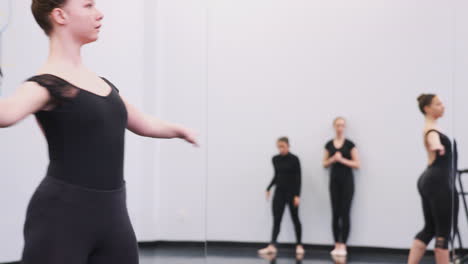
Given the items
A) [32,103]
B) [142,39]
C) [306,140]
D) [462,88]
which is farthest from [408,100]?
[32,103]

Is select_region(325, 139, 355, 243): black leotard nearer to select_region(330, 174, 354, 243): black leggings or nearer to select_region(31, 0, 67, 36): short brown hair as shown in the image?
select_region(330, 174, 354, 243): black leggings

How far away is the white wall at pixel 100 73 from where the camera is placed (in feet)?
13.0

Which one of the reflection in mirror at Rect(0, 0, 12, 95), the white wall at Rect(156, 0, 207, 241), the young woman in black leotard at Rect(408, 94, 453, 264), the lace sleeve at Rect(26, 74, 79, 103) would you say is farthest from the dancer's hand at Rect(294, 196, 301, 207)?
the lace sleeve at Rect(26, 74, 79, 103)

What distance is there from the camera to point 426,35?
12.6 feet

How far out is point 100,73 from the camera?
4086 millimetres

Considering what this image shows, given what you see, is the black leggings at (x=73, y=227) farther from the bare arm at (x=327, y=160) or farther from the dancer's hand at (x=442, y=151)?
the bare arm at (x=327, y=160)

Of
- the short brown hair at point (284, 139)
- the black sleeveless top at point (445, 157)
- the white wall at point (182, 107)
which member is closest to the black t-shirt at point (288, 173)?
the short brown hair at point (284, 139)

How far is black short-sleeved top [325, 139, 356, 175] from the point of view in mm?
4040

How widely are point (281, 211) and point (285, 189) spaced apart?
0.51 ft

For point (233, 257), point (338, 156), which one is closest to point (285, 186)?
point (338, 156)

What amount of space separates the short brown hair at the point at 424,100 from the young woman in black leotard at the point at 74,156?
273cm

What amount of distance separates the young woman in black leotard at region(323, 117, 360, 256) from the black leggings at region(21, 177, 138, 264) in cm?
280

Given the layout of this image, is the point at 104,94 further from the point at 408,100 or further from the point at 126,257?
the point at 408,100

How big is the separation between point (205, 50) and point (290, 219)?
1.25 metres
